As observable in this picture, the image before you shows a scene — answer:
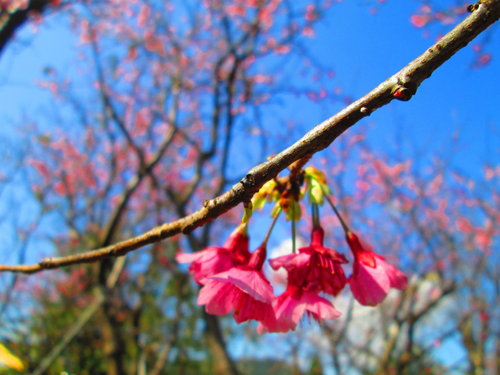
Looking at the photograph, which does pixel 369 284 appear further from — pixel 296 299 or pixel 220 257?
pixel 220 257

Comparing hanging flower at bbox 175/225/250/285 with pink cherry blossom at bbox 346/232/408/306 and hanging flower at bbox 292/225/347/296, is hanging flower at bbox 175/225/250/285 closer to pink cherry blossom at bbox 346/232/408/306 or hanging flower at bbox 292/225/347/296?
hanging flower at bbox 292/225/347/296

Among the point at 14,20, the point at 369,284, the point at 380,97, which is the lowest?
the point at 369,284

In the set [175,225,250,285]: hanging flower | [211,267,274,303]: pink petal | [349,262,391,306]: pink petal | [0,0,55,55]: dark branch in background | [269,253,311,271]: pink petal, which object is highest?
[0,0,55,55]: dark branch in background

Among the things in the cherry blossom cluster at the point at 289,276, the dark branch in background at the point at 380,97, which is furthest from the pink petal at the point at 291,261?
the dark branch in background at the point at 380,97

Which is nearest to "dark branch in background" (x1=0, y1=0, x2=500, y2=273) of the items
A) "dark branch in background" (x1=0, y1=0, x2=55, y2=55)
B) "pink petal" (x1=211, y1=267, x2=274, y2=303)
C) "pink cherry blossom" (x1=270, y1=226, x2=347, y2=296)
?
"pink petal" (x1=211, y1=267, x2=274, y2=303)

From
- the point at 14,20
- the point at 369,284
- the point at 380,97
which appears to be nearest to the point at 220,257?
the point at 369,284

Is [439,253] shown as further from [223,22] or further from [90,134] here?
[90,134]

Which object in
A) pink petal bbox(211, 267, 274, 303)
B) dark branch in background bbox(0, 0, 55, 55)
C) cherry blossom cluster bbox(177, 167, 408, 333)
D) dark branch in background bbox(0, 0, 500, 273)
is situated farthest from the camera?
dark branch in background bbox(0, 0, 55, 55)
